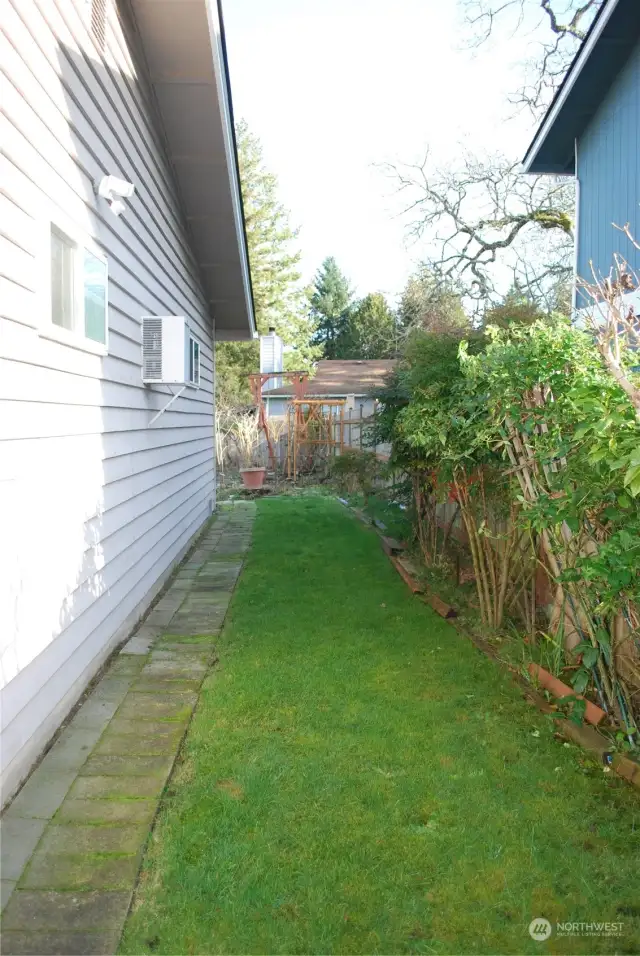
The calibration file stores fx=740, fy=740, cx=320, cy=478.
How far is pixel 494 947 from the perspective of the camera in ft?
7.19

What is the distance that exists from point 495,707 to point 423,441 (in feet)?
6.43

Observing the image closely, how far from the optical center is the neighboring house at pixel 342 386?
1884 centimetres

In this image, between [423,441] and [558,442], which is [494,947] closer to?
[558,442]

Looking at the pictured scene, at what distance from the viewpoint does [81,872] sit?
2.48m

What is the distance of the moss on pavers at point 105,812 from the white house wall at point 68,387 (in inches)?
10.7

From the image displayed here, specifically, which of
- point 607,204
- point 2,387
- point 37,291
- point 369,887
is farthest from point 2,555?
point 607,204

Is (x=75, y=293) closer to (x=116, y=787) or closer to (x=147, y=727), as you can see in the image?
(x=147, y=727)

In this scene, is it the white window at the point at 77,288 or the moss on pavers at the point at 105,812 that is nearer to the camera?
the moss on pavers at the point at 105,812

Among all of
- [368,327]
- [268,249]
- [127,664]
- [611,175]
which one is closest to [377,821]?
[127,664]

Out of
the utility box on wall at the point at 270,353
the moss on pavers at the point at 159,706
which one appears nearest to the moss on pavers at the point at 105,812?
the moss on pavers at the point at 159,706

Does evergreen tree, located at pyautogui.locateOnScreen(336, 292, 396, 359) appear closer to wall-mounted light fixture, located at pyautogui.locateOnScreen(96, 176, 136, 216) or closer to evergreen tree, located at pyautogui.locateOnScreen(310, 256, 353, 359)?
evergreen tree, located at pyautogui.locateOnScreen(310, 256, 353, 359)

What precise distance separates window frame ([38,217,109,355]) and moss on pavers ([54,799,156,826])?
78.9 inches

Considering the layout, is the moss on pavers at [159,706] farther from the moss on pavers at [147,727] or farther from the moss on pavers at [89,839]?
the moss on pavers at [89,839]

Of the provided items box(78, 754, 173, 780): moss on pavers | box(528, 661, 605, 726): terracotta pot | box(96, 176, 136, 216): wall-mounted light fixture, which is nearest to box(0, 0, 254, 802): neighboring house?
box(96, 176, 136, 216): wall-mounted light fixture
